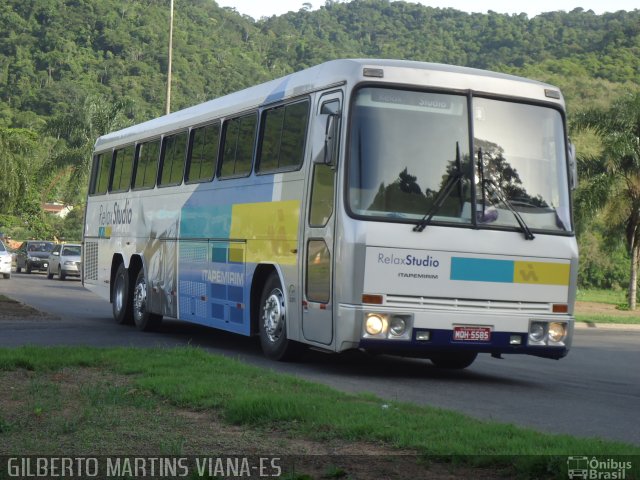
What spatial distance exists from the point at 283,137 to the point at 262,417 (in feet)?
21.8

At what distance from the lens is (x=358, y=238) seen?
1285 centimetres

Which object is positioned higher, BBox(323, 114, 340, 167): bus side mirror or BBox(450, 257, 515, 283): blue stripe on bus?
BBox(323, 114, 340, 167): bus side mirror

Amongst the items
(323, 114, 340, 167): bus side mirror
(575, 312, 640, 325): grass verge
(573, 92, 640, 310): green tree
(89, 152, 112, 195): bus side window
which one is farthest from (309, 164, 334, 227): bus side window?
(573, 92, 640, 310): green tree

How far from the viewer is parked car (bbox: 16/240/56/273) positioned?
185 ft

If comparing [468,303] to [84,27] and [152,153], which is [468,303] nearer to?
[152,153]

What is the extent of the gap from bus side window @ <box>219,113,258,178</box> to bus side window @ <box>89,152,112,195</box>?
22.6ft

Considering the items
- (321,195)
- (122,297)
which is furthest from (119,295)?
(321,195)

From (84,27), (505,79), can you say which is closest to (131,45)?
(84,27)

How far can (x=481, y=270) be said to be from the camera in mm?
13281

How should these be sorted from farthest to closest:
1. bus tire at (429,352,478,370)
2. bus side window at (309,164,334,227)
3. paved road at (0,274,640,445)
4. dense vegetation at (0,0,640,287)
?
dense vegetation at (0,0,640,287) → bus tire at (429,352,478,370) → bus side window at (309,164,334,227) → paved road at (0,274,640,445)

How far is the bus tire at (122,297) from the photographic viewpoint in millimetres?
21263

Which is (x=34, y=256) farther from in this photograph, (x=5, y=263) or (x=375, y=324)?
(x=375, y=324)

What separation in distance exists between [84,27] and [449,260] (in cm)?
11461

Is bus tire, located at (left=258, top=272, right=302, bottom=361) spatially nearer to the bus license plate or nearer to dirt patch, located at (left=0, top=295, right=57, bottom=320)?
the bus license plate
